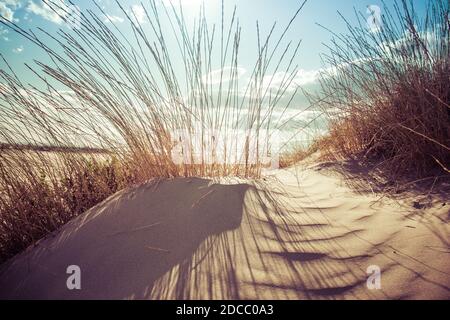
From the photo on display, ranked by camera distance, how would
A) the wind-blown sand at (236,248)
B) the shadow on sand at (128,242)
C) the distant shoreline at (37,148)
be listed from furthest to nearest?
the distant shoreline at (37,148), the shadow on sand at (128,242), the wind-blown sand at (236,248)

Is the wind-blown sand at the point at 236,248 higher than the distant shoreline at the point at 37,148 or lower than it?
lower

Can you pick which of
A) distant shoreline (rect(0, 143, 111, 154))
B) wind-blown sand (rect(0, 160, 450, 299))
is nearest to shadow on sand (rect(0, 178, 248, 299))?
wind-blown sand (rect(0, 160, 450, 299))

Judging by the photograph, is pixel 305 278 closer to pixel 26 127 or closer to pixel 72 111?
pixel 72 111

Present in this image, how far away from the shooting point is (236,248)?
50.0 inches

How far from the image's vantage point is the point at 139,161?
194 centimetres

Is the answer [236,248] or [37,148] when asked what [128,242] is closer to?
[236,248]

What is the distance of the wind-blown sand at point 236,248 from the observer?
1.02 meters

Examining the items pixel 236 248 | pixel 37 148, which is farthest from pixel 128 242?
pixel 37 148

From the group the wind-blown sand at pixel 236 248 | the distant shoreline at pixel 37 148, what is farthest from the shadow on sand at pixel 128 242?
the distant shoreline at pixel 37 148

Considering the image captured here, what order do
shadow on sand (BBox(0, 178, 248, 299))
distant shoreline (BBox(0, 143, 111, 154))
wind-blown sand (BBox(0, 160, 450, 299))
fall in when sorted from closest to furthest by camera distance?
wind-blown sand (BBox(0, 160, 450, 299)) → shadow on sand (BBox(0, 178, 248, 299)) → distant shoreline (BBox(0, 143, 111, 154))

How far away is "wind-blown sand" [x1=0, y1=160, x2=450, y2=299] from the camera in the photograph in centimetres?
102

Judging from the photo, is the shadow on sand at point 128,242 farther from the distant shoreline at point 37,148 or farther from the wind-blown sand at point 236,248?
the distant shoreline at point 37,148

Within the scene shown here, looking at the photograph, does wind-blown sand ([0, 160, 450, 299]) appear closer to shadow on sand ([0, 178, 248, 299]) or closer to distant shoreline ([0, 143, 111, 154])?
shadow on sand ([0, 178, 248, 299])
